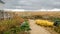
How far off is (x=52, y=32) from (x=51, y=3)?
1735 centimetres

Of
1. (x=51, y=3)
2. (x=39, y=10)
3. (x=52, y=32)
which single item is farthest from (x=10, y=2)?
(x=52, y=32)

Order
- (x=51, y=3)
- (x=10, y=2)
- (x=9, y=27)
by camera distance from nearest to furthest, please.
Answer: (x=9, y=27) → (x=10, y=2) → (x=51, y=3)

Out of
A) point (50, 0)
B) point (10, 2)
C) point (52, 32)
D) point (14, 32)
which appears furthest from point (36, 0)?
point (14, 32)

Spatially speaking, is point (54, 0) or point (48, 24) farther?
point (54, 0)

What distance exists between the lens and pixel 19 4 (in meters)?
Answer: 32.4

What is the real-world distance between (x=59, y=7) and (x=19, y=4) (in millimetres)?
6323

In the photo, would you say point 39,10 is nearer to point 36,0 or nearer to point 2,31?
point 36,0

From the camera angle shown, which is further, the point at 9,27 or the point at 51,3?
the point at 51,3

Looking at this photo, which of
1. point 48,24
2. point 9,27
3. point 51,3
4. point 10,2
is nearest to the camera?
point 9,27

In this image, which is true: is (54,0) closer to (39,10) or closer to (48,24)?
(39,10)

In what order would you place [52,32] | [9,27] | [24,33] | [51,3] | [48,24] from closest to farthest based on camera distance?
[24,33], [9,27], [52,32], [48,24], [51,3]

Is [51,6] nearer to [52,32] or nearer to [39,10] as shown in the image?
[39,10]

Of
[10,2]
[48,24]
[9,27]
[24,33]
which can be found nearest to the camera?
[24,33]

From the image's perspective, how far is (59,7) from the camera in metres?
33.4
